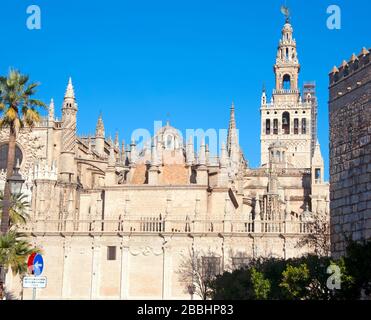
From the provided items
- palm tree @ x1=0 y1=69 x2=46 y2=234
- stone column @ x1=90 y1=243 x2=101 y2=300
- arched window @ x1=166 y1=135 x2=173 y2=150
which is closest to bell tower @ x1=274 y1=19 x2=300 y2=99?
arched window @ x1=166 y1=135 x2=173 y2=150

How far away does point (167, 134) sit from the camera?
5647 centimetres

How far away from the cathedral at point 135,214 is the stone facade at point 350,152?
20400mm

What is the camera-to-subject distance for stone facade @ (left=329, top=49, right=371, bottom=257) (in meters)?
21.4

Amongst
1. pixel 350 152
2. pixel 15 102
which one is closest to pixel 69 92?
pixel 15 102

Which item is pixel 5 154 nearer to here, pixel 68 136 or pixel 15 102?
pixel 68 136

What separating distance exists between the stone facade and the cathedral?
20.4m

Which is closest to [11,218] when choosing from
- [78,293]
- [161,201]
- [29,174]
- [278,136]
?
[78,293]

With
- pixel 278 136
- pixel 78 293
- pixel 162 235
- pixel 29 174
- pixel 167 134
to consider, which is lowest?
pixel 78 293

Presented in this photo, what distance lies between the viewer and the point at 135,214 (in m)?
48.5

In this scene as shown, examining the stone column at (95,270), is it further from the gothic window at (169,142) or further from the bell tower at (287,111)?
the bell tower at (287,111)

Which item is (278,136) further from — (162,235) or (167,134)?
(162,235)
